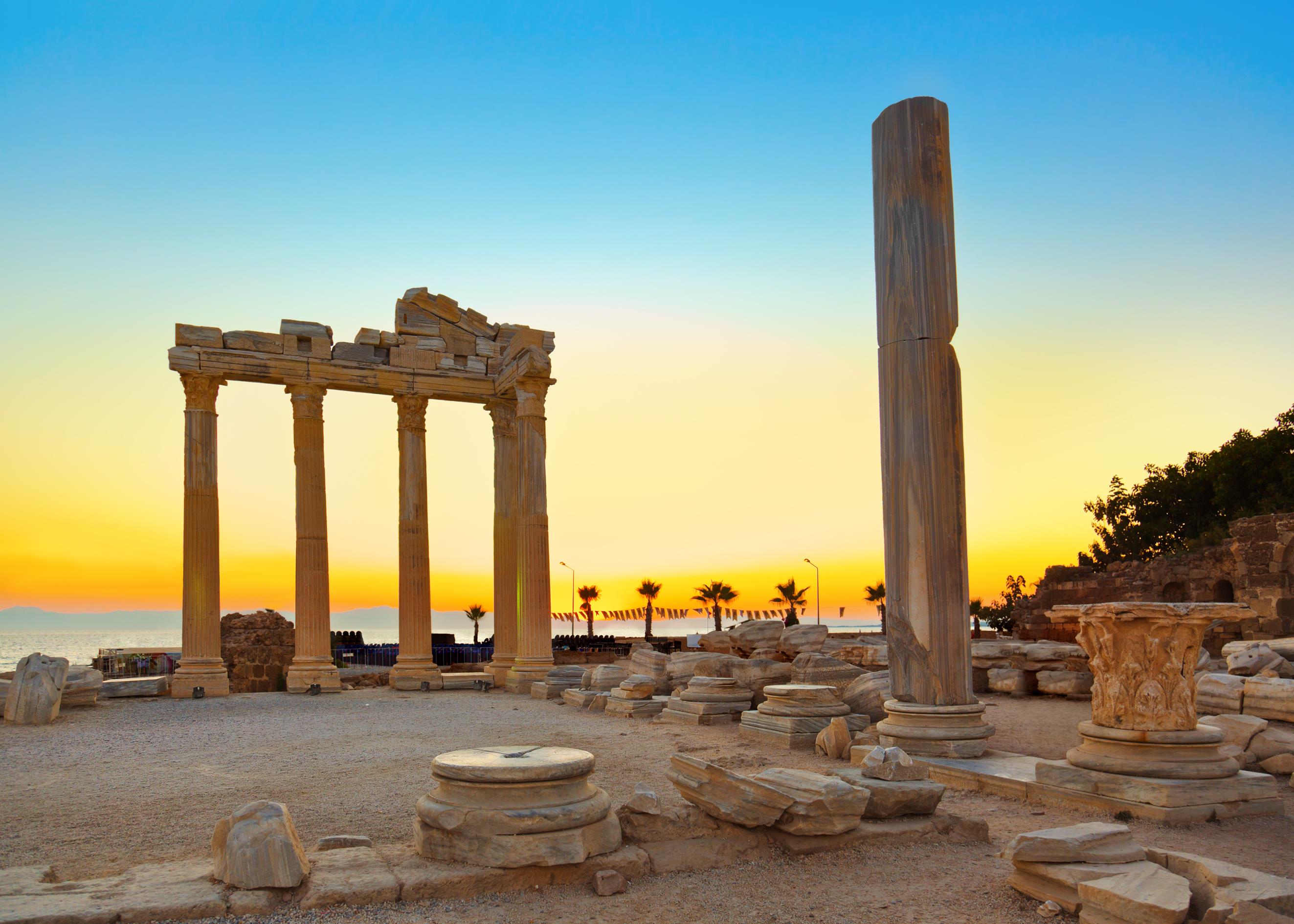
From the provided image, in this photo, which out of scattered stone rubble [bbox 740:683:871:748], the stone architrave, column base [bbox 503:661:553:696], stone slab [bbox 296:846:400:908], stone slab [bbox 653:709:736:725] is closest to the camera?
stone slab [bbox 296:846:400:908]

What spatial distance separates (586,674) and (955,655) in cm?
1090

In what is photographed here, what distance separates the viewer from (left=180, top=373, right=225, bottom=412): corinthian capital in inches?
831

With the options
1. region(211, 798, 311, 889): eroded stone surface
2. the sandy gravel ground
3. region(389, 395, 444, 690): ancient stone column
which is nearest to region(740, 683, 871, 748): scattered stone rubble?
the sandy gravel ground

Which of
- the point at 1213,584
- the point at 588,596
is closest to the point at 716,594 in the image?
the point at 588,596

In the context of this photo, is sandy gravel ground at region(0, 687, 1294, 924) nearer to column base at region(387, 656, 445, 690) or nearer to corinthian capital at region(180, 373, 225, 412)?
column base at region(387, 656, 445, 690)

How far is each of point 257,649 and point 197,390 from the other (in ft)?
38.2

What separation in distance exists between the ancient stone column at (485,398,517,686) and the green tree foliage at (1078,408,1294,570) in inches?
1201

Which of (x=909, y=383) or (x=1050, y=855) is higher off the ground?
(x=909, y=383)

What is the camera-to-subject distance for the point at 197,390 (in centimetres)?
2114

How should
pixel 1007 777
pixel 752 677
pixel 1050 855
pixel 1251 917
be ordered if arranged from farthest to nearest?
pixel 752 677 < pixel 1007 777 < pixel 1050 855 < pixel 1251 917

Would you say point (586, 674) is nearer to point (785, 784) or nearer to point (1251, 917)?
point (785, 784)

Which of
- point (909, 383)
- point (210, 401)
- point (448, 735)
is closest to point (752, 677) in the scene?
point (448, 735)

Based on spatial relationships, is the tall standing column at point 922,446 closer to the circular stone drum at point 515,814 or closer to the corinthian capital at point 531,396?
the circular stone drum at point 515,814

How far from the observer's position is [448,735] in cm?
1342
